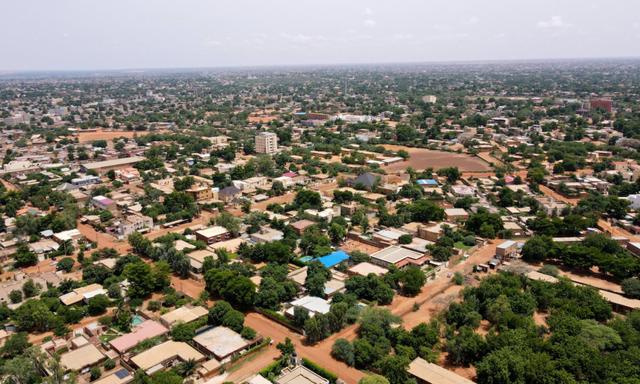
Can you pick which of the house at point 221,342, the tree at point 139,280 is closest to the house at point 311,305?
the house at point 221,342

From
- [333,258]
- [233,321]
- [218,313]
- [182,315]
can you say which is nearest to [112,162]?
[333,258]

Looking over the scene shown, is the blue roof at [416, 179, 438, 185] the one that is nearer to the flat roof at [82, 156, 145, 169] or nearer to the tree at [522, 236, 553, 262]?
the tree at [522, 236, 553, 262]

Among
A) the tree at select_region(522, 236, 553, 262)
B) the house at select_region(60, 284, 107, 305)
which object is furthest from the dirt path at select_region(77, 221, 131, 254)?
the tree at select_region(522, 236, 553, 262)

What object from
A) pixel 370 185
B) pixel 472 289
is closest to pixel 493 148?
pixel 370 185

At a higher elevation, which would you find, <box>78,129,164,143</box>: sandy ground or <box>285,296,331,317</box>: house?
<box>78,129,164,143</box>: sandy ground

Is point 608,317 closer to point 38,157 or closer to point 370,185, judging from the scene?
point 370,185

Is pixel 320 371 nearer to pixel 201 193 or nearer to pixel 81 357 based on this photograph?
pixel 81 357

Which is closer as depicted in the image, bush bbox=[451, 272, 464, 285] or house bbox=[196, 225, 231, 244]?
bush bbox=[451, 272, 464, 285]
